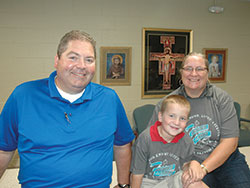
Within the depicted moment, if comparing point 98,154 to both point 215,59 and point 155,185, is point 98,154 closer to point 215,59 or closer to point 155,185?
point 155,185

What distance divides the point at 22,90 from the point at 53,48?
2.29 metres

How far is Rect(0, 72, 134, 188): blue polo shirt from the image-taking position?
1.25 meters

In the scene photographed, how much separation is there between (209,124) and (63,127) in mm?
1079

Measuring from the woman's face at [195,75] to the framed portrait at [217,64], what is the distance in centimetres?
258

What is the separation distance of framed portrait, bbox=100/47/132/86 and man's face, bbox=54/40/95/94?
2297 millimetres

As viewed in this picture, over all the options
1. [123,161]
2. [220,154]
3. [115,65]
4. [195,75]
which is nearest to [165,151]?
[123,161]

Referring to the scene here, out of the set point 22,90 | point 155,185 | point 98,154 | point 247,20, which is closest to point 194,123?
point 155,185

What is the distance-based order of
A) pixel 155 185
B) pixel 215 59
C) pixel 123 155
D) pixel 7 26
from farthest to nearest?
pixel 215 59, pixel 7 26, pixel 123 155, pixel 155 185

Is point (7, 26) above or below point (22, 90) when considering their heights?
above

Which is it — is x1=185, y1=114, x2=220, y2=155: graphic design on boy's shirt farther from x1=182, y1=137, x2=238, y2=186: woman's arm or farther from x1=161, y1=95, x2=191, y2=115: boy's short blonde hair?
x1=161, y1=95, x2=191, y2=115: boy's short blonde hair

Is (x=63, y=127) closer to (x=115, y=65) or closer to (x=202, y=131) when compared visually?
(x=202, y=131)

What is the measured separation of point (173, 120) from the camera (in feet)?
4.94

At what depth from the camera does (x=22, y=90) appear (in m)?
1.30

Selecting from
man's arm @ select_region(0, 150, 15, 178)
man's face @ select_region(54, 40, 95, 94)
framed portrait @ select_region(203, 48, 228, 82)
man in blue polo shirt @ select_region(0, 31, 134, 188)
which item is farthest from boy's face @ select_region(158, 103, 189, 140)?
framed portrait @ select_region(203, 48, 228, 82)
